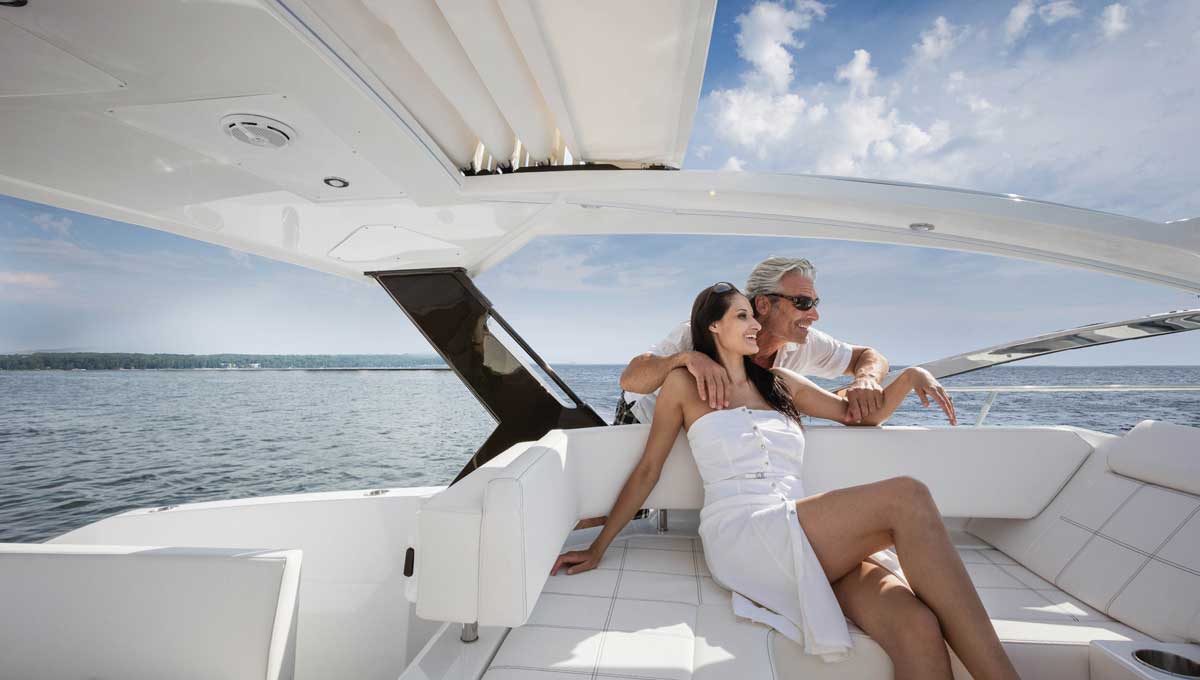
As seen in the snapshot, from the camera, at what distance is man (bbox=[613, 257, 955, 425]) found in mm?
1640

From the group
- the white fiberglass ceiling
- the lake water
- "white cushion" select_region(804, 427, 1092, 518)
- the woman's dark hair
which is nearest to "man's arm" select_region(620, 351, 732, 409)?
the woman's dark hair

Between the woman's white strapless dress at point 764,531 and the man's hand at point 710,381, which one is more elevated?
the man's hand at point 710,381

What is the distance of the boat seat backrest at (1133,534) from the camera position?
3.89ft

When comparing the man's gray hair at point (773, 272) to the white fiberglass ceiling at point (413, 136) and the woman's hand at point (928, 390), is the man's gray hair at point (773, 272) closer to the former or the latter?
the white fiberglass ceiling at point (413, 136)

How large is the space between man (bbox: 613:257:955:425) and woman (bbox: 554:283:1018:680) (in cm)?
7

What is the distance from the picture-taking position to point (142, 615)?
996 millimetres

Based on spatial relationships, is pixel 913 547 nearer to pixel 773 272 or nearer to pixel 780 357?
pixel 780 357

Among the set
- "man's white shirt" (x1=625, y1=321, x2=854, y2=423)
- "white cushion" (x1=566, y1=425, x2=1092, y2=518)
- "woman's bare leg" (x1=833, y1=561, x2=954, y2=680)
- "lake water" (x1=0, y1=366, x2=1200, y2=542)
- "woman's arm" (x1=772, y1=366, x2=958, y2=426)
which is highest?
"man's white shirt" (x1=625, y1=321, x2=854, y2=423)

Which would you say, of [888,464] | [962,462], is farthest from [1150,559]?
[888,464]

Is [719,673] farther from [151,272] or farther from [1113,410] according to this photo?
[151,272]

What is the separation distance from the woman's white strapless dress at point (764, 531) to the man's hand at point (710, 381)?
42 mm

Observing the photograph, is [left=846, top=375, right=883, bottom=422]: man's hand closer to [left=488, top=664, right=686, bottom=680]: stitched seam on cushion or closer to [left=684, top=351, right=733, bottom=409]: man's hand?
[left=684, top=351, right=733, bottom=409]: man's hand

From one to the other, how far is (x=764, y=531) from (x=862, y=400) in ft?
2.69

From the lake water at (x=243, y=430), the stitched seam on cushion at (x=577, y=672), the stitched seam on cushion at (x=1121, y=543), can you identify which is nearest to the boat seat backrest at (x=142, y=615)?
the stitched seam on cushion at (x=577, y=672)
